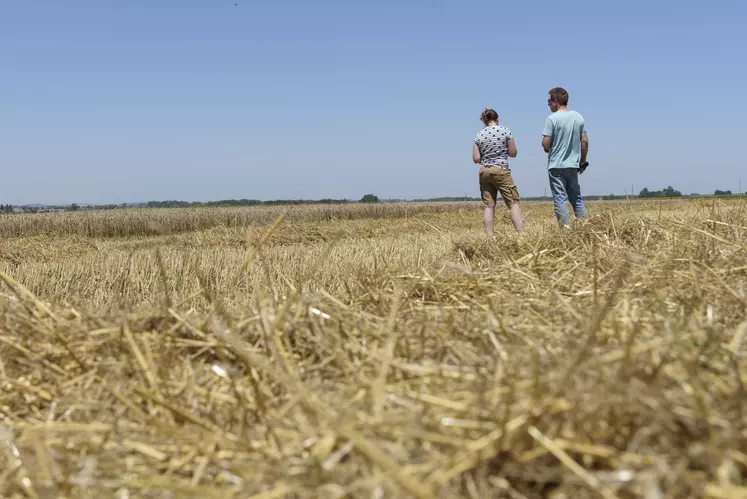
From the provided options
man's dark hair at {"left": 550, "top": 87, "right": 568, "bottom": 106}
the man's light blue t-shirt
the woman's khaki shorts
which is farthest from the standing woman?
man's dark hair at {"left": 550, "top": 87, "right": 568, "bottom": 106}

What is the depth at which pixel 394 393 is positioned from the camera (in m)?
1.44

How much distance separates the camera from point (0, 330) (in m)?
2.00

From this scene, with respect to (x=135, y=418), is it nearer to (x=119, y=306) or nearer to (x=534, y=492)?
(x=119, y=306)

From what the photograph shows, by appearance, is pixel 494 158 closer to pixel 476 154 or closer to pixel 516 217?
pixel 476 154

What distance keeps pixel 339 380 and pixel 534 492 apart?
2.26 ft

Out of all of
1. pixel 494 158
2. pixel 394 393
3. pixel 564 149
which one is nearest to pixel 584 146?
pixel 564 149

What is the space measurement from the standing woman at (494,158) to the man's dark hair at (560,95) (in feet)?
2.01

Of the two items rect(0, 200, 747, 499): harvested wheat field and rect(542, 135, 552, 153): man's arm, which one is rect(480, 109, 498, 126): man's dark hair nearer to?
rect(542, 135, 552, 153): man's arm

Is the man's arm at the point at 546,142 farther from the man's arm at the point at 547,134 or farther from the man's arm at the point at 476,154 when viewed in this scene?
the man's arm at the point at 476,154

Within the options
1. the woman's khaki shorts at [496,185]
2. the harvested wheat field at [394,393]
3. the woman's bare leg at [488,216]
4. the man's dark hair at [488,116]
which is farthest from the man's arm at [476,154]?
the harvested wheat field at [394,393]

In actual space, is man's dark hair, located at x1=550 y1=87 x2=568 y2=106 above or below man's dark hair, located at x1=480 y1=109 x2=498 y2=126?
above

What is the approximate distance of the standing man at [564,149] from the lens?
6.46 meters

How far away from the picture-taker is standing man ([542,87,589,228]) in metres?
6.46

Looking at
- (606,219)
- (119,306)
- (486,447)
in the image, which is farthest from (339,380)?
(606,219)
